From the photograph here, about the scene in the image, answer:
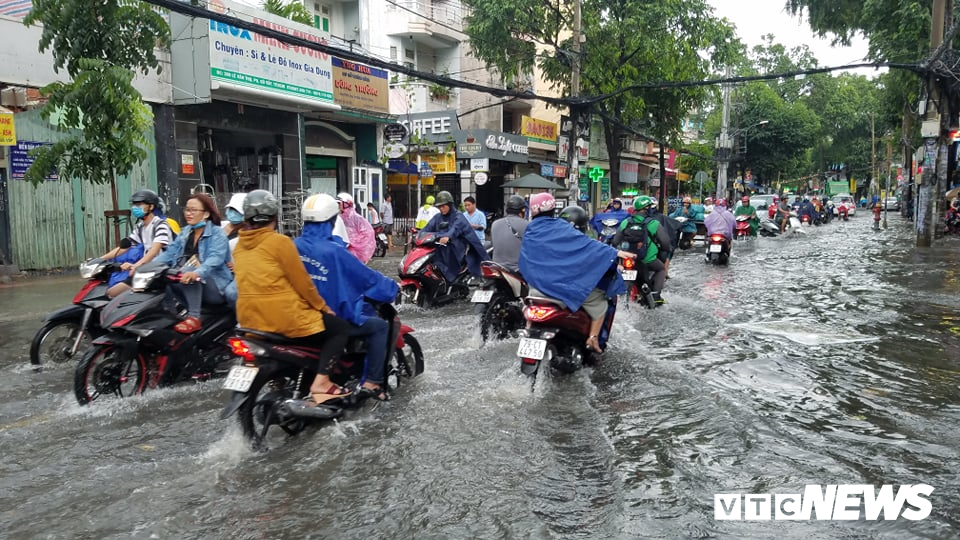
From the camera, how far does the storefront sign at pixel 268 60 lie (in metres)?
14.6

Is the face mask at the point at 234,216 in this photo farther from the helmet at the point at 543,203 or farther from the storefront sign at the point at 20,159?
the storefront sign at the point at 20,159

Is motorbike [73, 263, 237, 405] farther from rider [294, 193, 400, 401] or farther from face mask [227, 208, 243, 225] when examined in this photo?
rider [294, 193, 400, 401]

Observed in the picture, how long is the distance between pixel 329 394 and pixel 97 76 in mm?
7246

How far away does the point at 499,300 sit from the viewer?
7098 millimetres

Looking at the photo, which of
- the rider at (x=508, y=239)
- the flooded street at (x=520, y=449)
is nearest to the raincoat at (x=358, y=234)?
the flooded street at (x=520, y=449)

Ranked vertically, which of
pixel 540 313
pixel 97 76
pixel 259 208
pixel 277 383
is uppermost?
pixel 97 76

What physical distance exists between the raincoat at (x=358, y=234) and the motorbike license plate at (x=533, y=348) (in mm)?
3616

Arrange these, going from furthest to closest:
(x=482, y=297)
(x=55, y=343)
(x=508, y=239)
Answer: (x=508, y=239)
(x=482, y=297)
(x=55, y=343)

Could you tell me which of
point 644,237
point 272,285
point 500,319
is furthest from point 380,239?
point 272,285

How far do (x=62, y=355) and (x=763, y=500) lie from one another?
6.14 meters

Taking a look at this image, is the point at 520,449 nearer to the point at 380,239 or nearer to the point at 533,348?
the point at 533,348

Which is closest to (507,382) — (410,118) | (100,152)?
(100,152)

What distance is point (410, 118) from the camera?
83.4 ft

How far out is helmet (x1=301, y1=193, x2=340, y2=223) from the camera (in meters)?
4.32
